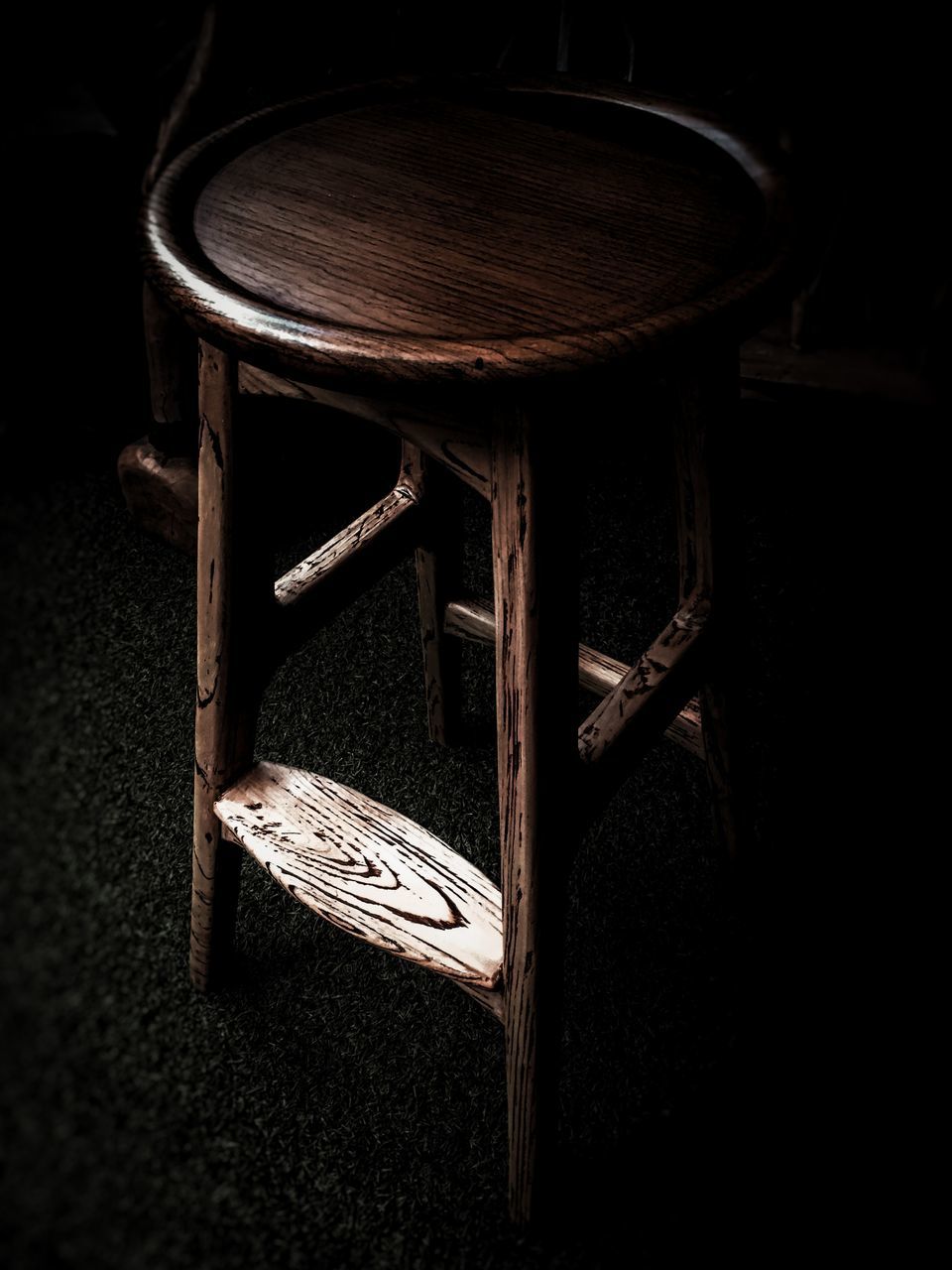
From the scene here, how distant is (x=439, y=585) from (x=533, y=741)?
0.56m

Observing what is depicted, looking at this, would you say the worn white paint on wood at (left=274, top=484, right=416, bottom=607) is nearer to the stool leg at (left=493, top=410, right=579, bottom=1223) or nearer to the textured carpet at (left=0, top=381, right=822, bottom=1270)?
the textured carpet at (left=0, top=381, right=822, bottom=1270)

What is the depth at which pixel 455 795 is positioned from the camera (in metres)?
1.41

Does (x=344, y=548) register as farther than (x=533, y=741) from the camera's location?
Yes

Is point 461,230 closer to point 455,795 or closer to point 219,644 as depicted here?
point 219,644

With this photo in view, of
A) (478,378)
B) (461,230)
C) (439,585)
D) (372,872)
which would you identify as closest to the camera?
(478,378)

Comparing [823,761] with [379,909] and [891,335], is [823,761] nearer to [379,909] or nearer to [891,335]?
[379,909]

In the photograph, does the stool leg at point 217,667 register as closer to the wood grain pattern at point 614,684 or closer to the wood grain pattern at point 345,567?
the wood grain pattern at point 345,567

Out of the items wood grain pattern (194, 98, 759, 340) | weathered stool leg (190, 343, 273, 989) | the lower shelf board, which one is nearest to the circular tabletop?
wood grain pattern (194, 98, 759, 340)

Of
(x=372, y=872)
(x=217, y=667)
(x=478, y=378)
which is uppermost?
(x=478, y=378)

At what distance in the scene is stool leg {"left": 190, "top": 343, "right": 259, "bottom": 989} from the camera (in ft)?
2.72

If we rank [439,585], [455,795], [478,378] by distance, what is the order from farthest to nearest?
[455,795], [439,585], [478,378]

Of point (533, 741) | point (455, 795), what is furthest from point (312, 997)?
point (533, 741)

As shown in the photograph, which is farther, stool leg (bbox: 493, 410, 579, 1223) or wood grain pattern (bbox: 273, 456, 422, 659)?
wood grain pattern (bbox: 273, 456, 422, 659)

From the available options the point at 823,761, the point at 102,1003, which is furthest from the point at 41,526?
the point at 823,761
